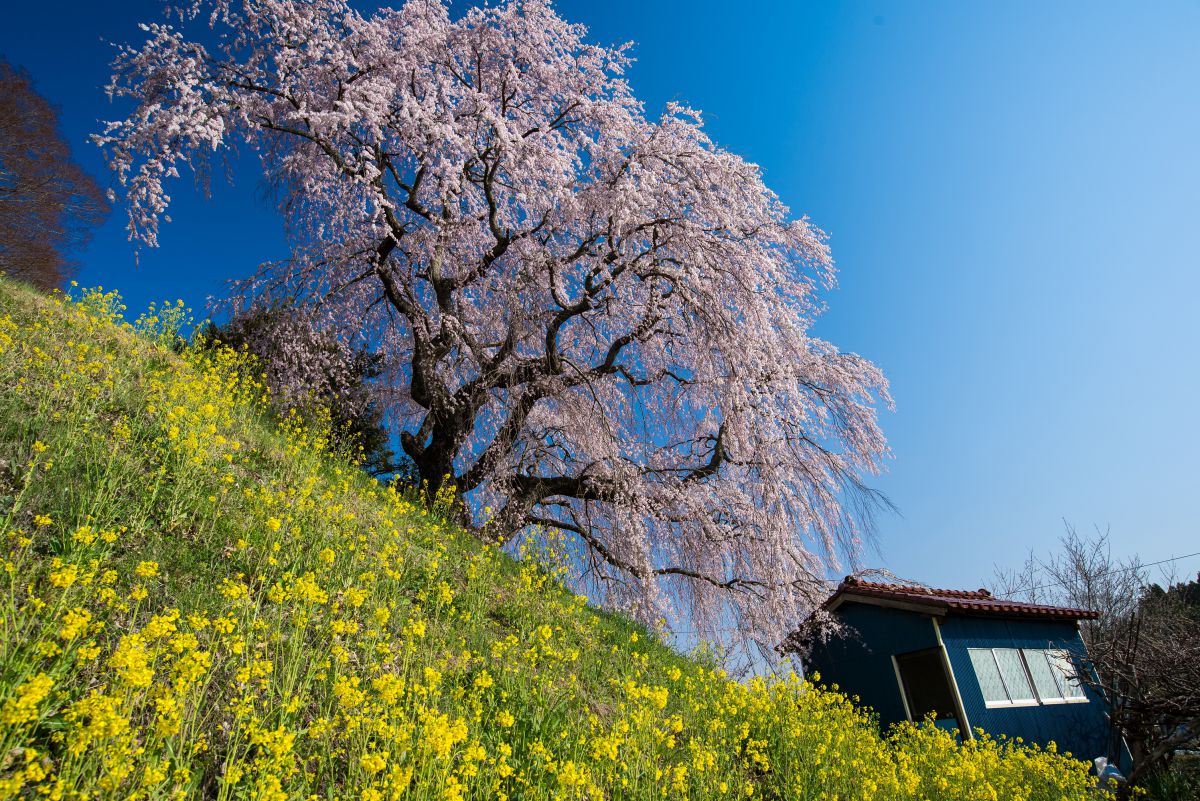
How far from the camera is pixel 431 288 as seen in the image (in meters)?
12.2

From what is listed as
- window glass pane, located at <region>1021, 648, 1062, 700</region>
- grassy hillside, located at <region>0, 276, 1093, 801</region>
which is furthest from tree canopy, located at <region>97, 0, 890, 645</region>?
window glass pane, located at <region>1021, 648, 1062, 700</region>

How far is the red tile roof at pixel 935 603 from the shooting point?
15.6 metres

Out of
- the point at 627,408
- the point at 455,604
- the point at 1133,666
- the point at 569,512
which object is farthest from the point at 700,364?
the point at 1133,666

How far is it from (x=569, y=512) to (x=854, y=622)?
968cm

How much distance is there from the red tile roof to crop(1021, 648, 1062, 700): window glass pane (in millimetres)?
969

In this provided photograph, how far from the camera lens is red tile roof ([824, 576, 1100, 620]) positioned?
1564cm

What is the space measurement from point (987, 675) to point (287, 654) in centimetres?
1728

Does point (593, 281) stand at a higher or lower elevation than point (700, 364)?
higher

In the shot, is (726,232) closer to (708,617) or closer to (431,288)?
(431,288)

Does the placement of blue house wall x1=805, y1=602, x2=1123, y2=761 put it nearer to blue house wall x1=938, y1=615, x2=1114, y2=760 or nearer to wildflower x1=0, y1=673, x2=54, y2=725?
blue house wall x1=938, y1=615, x2=1114, y2=760

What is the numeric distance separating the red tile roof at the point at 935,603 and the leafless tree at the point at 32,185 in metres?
25.5

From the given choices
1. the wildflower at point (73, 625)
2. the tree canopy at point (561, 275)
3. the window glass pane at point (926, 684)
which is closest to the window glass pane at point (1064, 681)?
the window glass pane at point (926, 684)

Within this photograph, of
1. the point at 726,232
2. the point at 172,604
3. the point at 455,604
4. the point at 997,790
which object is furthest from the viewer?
the point at 726,232

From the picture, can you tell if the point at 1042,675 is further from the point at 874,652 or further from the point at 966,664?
the point at 874,652
